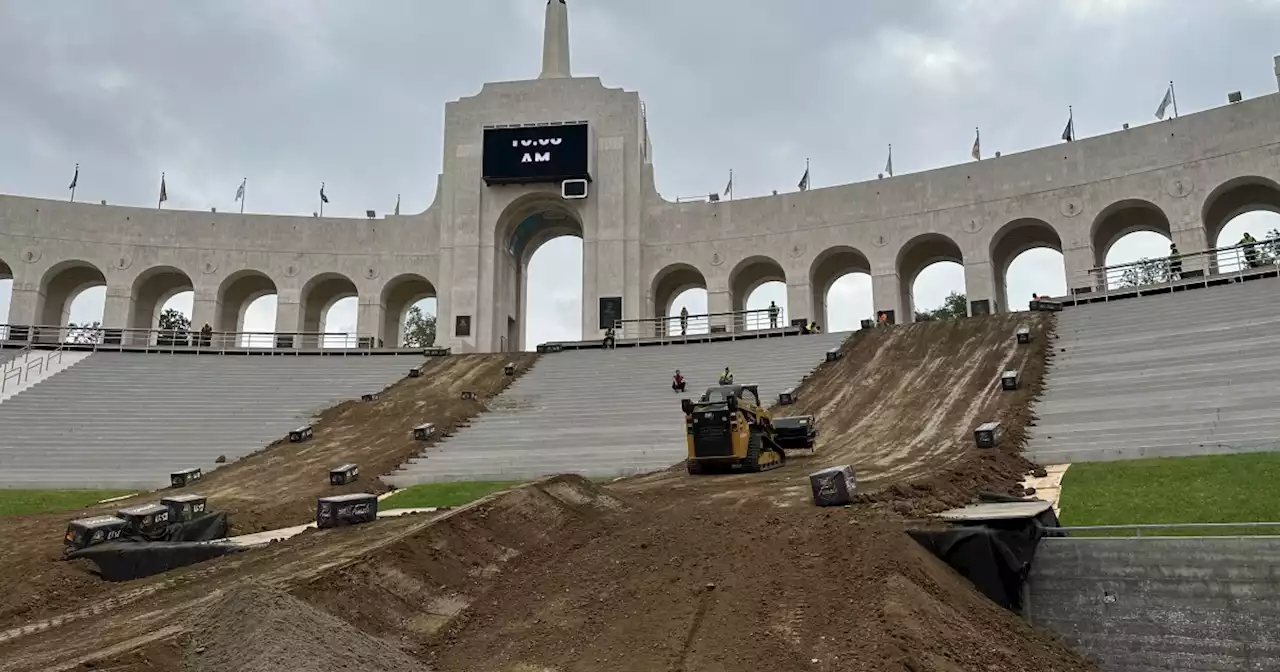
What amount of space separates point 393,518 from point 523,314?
1366 inches

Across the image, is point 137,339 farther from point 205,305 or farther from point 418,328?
point 418,328

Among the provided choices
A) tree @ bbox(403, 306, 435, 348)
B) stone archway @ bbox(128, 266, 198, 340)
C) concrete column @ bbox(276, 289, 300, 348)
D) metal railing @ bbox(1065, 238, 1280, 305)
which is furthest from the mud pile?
tree @ bbox(403, 306, 435, 348)

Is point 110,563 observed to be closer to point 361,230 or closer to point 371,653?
point 371,653

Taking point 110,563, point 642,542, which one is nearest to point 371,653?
point 642,542

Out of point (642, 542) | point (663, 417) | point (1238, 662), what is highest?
point (663, 417)

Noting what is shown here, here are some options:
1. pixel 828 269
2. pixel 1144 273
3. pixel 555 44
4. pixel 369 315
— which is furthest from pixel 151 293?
pixel 1144 273

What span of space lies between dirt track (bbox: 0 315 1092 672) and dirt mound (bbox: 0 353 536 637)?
1.01m

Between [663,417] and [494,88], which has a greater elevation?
[494,88]

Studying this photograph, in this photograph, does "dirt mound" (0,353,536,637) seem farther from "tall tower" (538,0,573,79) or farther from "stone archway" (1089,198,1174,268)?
"stone archway" (1089,198,1174,268)

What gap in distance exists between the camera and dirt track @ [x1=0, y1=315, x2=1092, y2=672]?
704cm

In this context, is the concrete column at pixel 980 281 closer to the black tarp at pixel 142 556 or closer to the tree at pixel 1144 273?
the tree at pixel 1144 273

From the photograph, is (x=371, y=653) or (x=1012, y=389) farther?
(x=1012, y=389)

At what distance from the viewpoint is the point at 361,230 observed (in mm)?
45000

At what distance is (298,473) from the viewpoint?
20656mm
